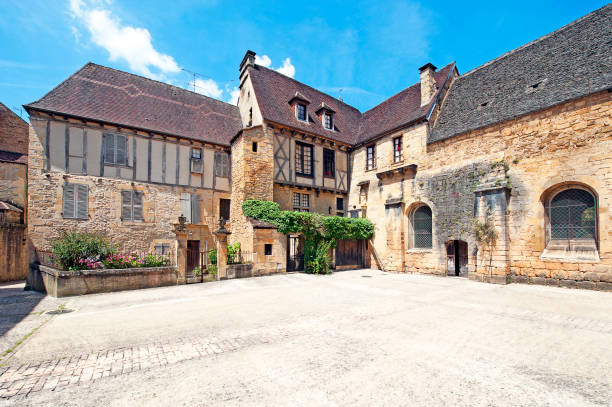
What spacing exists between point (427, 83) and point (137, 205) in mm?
15270

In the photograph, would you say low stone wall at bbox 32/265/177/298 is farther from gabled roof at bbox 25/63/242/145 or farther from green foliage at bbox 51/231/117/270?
gabled roof at bbox 25/63/242/145

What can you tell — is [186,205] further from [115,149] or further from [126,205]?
[115,149]

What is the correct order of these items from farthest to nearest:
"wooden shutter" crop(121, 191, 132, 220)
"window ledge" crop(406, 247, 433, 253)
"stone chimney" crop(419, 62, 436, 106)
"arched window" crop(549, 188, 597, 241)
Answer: "stone chimney" crop(419, 62, 436, 106) < "window ledge" crop(406, 247, 433, 253) < "wooden shutter" crop(121, 191, 132, 220) < "arched window" crop(549, 188, 597, 241)

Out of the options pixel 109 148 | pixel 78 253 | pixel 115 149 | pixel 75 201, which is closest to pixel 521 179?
pixel 78 253

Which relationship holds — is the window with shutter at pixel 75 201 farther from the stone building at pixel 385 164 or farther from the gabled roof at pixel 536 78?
the gabled roof at pixel 536 78

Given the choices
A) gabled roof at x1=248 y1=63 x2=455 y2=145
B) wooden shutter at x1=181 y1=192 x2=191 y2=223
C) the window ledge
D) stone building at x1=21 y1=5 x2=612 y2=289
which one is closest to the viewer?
stone building at x1=21 y1=5 x2=612 y2=289

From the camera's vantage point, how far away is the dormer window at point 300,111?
1580 centimetres

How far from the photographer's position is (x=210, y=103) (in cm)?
1673

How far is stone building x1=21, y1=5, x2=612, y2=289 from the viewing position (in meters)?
9.26

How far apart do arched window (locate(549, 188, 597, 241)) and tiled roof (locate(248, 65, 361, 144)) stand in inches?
410

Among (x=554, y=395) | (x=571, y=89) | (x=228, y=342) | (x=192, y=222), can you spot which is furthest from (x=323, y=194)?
(x=554, y=395)

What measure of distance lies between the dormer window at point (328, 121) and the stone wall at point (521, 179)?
4841mm

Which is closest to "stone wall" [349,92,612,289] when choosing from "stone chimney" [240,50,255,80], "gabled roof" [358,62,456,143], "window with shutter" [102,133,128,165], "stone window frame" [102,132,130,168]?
"gabled roof" [358,62,456,143]

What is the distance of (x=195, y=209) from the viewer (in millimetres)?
13742
